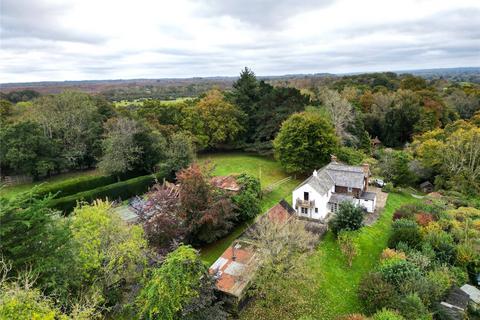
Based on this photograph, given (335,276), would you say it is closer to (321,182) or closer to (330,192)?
(321,182)

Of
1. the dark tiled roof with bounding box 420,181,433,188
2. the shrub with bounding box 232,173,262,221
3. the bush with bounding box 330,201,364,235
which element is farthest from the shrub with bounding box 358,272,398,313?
the dark tiled roof with bounding box 420,181,433,188

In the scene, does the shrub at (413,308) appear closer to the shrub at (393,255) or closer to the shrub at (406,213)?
the shrub at (393,255)

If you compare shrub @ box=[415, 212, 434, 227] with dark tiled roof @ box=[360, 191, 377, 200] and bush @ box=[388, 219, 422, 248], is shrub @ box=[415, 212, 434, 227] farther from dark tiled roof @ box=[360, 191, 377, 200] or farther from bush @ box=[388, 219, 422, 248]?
dark tiled roof @ box=[360, 191, 377, 200]

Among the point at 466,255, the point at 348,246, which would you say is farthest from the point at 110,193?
the point at 466,255

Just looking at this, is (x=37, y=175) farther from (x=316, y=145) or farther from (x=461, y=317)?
(x=461, y=317)

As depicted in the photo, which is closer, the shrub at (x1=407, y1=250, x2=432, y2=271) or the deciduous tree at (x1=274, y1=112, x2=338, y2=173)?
the shrub at (x1=407, y1=250, x2=432, y2=271)

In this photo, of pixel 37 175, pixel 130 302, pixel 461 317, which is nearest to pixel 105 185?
pixel 37 175
